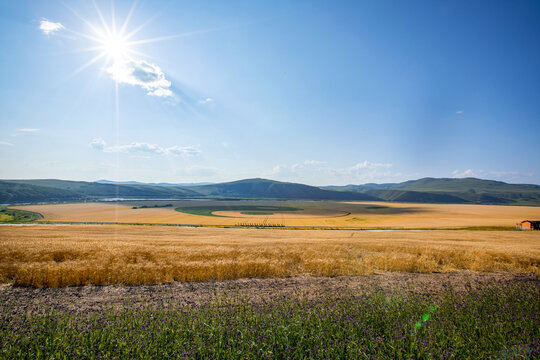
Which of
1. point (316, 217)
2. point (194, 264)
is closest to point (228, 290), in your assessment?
point (194, 264)

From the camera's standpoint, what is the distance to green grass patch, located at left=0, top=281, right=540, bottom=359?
4.36 metres

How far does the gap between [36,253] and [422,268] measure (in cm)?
2063

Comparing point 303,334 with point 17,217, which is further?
point 17,217

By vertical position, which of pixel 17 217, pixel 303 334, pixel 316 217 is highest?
pixel 303 334

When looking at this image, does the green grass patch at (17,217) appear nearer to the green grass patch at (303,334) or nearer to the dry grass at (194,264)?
the dry grass at (194,264)

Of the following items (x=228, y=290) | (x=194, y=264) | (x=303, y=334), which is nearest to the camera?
(x=303, y=334)

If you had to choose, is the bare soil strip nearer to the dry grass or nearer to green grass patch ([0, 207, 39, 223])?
the dry grass

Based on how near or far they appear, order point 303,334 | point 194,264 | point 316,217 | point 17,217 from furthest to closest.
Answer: point 316,217
point 17,217
point 194,264
point 303,334

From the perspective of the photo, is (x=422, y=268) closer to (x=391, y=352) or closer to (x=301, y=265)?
(x=301, y=265)

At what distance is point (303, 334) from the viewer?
4.54 m

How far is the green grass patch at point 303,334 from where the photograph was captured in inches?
172

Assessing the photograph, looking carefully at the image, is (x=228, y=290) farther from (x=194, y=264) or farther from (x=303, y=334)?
(x=303, y=334)

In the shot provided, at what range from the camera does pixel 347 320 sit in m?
5.45

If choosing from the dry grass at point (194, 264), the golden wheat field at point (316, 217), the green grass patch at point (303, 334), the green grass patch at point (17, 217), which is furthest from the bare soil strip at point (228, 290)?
the green grass patch at point (17, 217)
